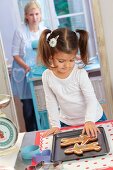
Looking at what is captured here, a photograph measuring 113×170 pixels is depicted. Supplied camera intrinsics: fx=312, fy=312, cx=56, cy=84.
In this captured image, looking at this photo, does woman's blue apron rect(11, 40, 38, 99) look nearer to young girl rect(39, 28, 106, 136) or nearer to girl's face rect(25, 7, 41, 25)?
girl's face rect(25, 7, 41, 25)

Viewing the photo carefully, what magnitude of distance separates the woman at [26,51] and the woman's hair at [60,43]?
46.1 inches

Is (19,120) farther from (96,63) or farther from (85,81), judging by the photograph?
(85,81)

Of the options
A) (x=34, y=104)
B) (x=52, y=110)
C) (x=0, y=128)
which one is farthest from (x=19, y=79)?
(x=0, y=128)

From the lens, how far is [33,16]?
2.66 metres

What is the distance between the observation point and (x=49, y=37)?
4.94 ft

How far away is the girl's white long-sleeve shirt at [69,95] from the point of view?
1516 millimetres

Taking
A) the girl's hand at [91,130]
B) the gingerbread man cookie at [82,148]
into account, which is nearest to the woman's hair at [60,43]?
the girl's hand at [91,130]

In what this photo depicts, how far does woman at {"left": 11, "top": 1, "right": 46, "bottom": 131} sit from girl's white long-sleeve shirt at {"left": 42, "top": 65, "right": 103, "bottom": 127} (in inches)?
45.7

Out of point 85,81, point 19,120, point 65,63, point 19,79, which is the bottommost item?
point 19,120

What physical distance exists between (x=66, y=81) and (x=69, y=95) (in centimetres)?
7

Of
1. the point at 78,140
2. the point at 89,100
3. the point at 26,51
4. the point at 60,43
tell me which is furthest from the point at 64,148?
the point at 26,51

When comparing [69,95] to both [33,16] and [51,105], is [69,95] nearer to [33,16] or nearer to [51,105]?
[51,105]

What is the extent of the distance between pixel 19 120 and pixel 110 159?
201 centimetres

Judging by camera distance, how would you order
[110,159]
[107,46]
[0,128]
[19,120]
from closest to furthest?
[110,159] → [0,128] → [107,46] → [19,120]
